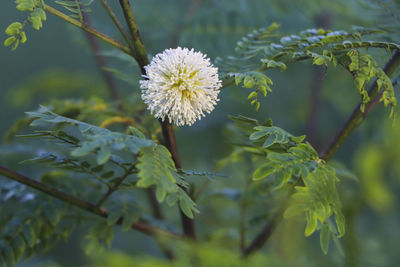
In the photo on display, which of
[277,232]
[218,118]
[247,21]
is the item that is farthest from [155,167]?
[218,118]

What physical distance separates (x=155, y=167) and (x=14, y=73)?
3.13 m

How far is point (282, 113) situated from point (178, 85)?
1295 millimetres

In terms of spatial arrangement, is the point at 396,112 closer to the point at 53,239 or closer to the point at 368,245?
the point at 53,239

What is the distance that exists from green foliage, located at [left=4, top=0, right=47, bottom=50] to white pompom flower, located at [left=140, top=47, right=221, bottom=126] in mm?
154

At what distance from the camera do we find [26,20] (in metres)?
0.54

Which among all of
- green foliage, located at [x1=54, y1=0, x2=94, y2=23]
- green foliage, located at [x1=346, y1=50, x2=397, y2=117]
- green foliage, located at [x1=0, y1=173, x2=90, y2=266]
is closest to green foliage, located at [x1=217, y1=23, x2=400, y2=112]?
green foliage, located at [x1=346, y1=50, x2=397, y2=117]

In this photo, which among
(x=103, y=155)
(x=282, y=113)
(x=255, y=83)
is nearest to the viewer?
(x=103, y=155)

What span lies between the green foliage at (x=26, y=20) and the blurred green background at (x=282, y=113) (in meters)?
→ 0.22

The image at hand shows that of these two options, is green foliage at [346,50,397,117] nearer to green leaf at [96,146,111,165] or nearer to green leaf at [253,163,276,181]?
green leaf at [253,163,276,181]

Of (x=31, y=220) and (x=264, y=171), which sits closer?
(x=264, y=171)

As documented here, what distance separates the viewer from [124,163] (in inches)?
23.5

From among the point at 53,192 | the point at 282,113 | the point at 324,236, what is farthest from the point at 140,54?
the point at 282,113

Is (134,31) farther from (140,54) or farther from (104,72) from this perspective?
(104,72)

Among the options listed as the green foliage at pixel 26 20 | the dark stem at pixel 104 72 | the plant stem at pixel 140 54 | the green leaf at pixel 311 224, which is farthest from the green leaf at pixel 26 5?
the dark stem at pixel 104 72
